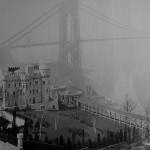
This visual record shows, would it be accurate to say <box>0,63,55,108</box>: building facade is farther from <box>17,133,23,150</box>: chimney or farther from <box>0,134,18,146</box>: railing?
<box>17,133,23,150</box>: chimney

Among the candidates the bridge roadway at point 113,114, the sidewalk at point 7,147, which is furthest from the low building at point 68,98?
the sidewalk at point 7,147

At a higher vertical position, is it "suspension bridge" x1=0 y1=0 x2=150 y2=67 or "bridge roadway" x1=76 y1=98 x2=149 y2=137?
"suspension bridge" x1=0 y1=0 x2=150 y2=67

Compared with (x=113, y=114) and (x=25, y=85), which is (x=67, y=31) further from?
(x=113, y=114)

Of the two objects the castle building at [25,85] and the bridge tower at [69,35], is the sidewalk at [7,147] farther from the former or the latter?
the bridge tower at [69,35]

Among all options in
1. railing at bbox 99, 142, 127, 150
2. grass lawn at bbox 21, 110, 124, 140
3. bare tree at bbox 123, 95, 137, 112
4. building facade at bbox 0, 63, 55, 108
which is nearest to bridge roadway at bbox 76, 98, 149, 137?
grass lawn at bbox 21, 110, 124, 140

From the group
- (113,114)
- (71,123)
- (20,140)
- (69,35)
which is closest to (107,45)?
(69,35)

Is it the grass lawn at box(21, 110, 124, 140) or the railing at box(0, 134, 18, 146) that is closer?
the railing at box(0, 134, 18, 146)

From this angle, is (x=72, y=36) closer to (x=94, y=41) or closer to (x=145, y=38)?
(x=94, y=41)
